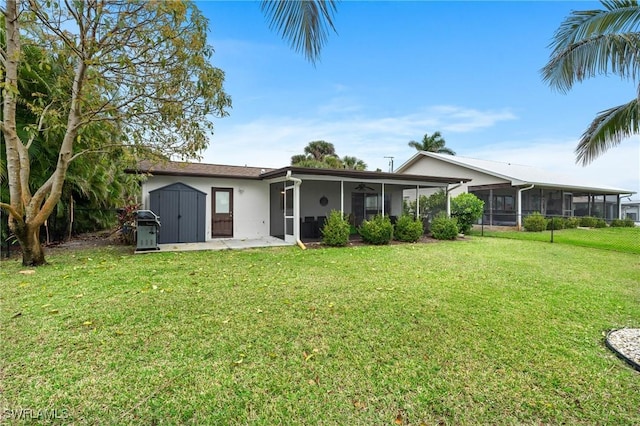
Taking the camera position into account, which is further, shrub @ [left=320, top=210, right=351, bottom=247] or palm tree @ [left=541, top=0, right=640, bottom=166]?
shrub @ [left=320, top=210, right=351, bottom=247]

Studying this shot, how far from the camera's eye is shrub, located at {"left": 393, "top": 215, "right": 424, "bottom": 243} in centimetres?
1100

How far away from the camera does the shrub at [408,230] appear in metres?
11.0

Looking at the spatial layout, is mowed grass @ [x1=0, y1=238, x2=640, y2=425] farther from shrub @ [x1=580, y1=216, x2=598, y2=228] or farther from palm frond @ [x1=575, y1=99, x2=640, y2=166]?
shrub @ [x1=580, y1=216, x2=598, y2=228]

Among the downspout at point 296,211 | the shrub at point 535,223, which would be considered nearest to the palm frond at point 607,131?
the downspout at point 296,211

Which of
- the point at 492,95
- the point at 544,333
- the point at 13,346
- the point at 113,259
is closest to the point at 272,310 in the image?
the point at 13,346

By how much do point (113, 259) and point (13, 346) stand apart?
4660 millimetres

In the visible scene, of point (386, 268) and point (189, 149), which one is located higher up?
point (189, 149)

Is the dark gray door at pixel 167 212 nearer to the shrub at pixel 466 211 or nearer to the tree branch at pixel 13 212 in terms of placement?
the tree branch at pixel 13 212

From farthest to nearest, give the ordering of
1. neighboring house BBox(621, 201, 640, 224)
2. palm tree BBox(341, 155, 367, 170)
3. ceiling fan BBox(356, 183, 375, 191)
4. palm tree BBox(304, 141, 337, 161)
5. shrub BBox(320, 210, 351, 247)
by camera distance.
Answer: palm tree BBox(304, 141, 337, 161) < palm tree BBox(341, 155, 367, 170) < neighboring house BBox(621, 201, 640, 224) < ceiling fan BBox(356, 183, 375, 191) < shrub BBox(320, 210, 351, 247)

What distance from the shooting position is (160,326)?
3393 mm

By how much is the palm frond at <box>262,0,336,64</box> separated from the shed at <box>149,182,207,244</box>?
9.35 m

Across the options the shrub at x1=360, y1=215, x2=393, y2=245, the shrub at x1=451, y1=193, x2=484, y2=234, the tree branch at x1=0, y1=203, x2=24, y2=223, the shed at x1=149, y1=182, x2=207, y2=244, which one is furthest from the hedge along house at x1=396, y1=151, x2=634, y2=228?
the tree branch at x1=0, y1=203, x2=24, y2=223

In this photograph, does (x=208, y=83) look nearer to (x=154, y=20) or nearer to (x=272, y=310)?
(x=154, y=20)

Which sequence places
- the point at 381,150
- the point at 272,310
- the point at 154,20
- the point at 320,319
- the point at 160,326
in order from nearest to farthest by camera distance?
the point at 160,326 → the point at 320,319 → the point at 272,310 → the point at 154,20 → the point at 381,150
